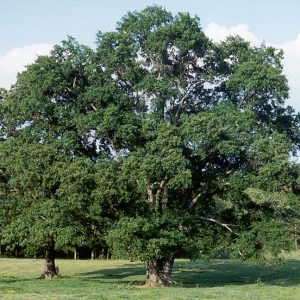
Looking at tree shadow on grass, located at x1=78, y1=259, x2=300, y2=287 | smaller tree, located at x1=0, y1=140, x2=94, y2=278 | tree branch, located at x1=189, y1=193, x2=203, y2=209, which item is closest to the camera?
smaller tree, located at x1=0, y1=140, x2=94, y2=278

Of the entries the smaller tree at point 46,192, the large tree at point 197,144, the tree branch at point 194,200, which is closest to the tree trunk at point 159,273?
the large tree at point 197,144

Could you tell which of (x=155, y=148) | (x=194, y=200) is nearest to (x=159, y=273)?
(x=194, y=200)

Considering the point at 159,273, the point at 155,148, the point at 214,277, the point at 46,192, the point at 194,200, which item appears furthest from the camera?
the point at 214,277

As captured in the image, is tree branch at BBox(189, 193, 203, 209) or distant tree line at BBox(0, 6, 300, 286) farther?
tree branch at BBox(189, 193, 203, 209)

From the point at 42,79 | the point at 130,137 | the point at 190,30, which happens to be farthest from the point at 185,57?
the point at 42,79

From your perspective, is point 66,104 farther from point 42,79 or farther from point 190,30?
point 190,30

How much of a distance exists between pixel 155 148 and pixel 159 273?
346 inches

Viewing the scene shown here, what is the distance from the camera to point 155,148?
30531mm

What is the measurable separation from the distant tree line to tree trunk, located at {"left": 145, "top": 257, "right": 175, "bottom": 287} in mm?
72

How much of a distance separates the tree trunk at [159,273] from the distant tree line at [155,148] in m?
0.07

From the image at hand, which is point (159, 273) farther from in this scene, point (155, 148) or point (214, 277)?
point (214, 277)

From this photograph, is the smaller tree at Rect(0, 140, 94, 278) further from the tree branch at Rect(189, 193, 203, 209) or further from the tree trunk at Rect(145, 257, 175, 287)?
the tree branch at Rect(189, 193, 203, 209)

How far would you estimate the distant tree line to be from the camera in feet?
101

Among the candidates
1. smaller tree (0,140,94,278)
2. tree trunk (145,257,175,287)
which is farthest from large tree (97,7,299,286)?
smaller tree (0,140,94,278)
